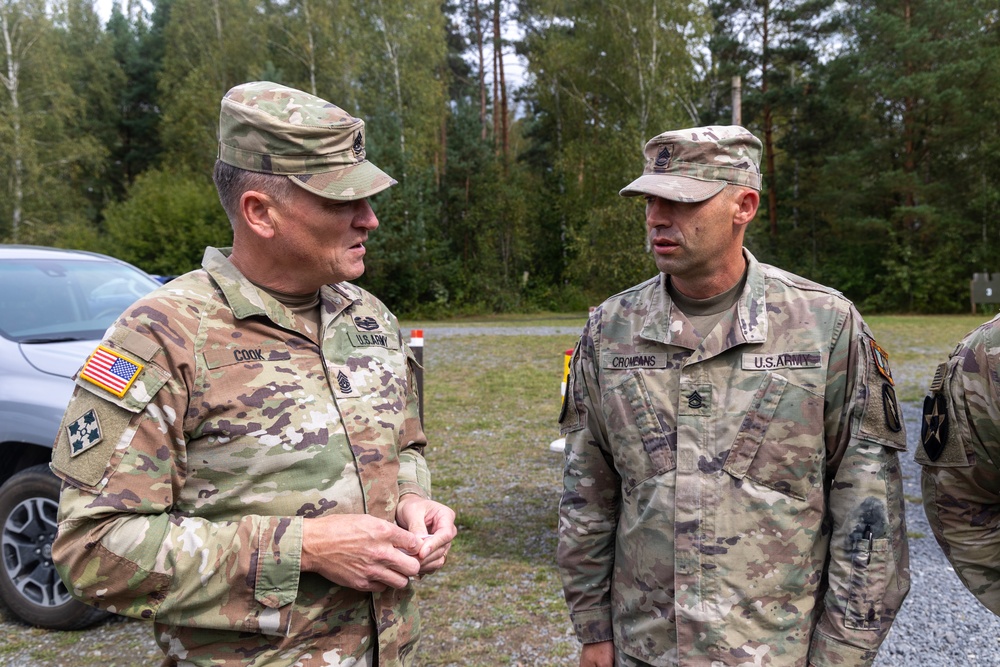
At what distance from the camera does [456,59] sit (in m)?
32.5

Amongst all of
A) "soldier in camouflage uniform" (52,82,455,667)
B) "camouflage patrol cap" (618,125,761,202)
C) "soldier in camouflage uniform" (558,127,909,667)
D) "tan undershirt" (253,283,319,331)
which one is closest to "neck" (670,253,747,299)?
"soldier in camouflage uniform" (558,127,909,667)

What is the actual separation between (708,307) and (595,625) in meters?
0.98

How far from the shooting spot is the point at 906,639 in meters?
3.71

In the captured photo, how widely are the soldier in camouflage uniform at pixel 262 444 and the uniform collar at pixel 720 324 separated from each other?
0.76 metres

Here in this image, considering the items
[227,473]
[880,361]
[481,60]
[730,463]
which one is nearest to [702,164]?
[880,361]

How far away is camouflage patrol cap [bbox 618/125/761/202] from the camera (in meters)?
2.05

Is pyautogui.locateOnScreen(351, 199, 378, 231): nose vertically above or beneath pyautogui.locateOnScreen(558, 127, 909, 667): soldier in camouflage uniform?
above

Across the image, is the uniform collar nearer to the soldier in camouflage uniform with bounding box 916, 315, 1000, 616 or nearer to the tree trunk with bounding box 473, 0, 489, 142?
the soldier in camouflage uniform with bounding box 916, 315, 1000, 616

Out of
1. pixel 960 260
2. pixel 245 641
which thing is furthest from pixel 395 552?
pixel 960 260

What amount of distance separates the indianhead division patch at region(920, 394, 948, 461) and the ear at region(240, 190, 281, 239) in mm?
1703

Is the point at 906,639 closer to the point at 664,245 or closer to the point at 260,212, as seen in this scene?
the point at 664,245

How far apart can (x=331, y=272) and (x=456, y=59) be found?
32.9m

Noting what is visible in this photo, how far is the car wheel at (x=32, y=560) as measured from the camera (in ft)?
12.3

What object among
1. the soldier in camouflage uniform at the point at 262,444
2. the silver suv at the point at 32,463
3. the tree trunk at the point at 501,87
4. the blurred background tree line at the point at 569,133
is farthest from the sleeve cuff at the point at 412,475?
the tree trunk at the point at 501,87
